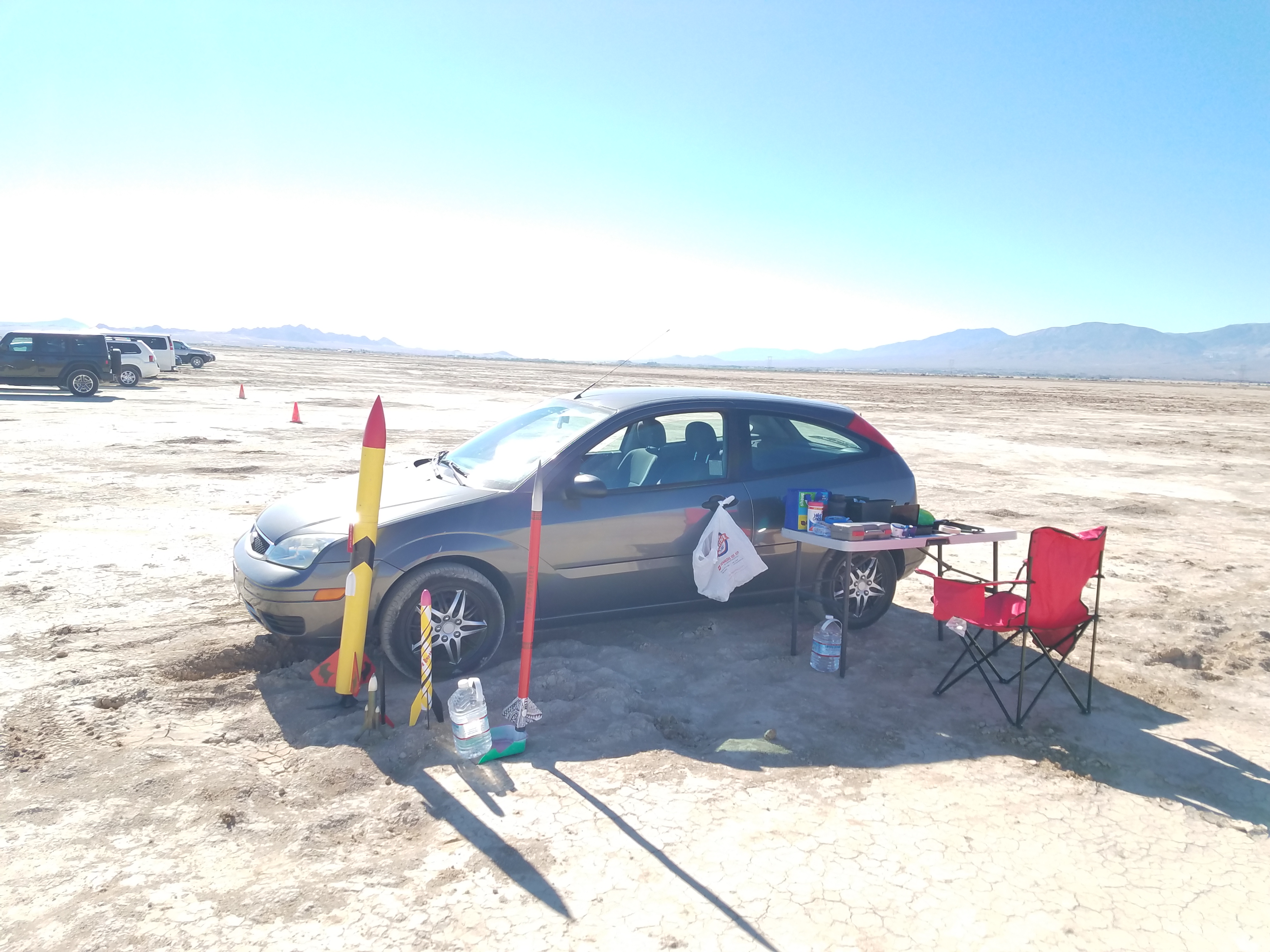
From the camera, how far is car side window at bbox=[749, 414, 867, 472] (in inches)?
224

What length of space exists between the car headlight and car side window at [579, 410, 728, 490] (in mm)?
1562

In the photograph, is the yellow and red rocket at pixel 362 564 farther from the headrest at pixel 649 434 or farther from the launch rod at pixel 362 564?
the headrest at pixel 649 434

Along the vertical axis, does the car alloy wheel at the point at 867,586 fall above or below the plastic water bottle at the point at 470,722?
above

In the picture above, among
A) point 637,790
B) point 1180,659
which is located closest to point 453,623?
point 637,790

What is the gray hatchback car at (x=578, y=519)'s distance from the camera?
15.2ft

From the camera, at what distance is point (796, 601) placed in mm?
5402

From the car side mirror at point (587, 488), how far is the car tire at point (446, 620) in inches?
28.7

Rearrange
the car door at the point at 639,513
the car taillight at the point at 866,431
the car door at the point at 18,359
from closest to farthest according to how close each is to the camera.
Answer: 1. the car door at the point at 639,513
2. the car taillight at the point at 866,431
3. the car door at the point at 18,359

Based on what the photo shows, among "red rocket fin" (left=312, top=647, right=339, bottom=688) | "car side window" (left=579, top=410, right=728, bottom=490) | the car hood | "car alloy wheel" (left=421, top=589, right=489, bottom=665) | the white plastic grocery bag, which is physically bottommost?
"red rocket fin" (left=312, top=647, right=339, bottom=688)

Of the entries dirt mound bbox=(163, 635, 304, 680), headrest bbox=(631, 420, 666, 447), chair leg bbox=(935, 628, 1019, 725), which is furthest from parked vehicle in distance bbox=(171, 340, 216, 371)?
chair leg bbox=(935, 628, 1019, 725)

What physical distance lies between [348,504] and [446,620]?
3.27 feet

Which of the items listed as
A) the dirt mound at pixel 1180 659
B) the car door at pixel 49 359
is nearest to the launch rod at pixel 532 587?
the dirt mound at pixel 1180 659

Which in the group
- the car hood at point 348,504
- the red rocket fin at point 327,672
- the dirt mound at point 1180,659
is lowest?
the dirt mound at point 1180,659

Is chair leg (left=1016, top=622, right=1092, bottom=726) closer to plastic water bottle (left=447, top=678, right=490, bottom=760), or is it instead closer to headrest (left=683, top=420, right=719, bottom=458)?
headrest (left=683, top=420, right=719, bottom=458)
